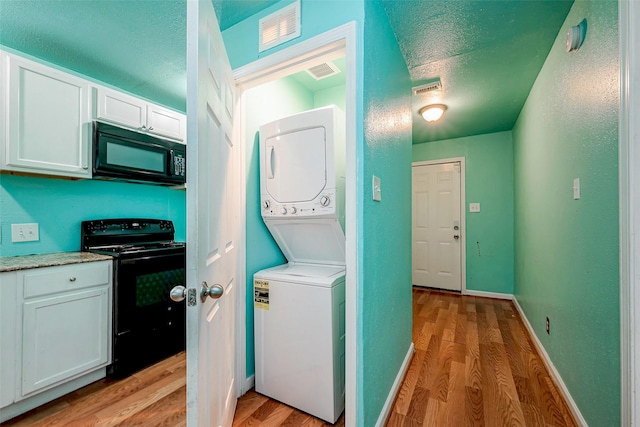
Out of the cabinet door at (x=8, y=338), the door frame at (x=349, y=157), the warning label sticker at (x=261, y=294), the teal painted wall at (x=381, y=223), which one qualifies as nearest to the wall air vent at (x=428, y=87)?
the teal painted wall at (x=381, y=223)

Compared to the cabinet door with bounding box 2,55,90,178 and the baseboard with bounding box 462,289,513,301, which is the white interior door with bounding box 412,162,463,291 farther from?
the cabinet door with bounding box 2,55,90,178

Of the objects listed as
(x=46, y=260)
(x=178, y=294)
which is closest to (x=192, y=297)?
(x=178, y=294)

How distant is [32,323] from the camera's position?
1.53 m

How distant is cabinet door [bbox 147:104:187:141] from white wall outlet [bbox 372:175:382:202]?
202cm

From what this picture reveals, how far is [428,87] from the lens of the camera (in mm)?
2387

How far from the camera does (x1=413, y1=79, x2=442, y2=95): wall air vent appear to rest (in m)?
2.33

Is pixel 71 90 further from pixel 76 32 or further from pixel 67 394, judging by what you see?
pixel 67 394

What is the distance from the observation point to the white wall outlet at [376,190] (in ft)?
4.43

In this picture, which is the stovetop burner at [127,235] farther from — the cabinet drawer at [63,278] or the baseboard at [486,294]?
the baseboard at [486,294]

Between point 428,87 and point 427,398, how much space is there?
241 cm

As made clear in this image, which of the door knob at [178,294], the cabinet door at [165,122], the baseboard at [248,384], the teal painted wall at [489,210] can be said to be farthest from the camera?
the teal painted wall at [489,210]

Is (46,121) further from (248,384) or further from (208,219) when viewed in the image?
(248,384)

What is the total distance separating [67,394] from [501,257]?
180 inches

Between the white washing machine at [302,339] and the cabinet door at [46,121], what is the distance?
5.20 feet
